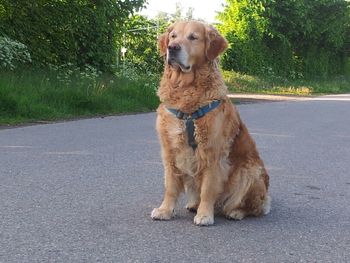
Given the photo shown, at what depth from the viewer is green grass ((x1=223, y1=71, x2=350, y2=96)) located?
104 ft

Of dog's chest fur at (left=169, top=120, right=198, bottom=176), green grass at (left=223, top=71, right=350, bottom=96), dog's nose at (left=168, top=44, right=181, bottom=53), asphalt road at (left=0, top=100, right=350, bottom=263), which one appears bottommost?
green grass at (left=223, top=71, right=350, bottom=96)

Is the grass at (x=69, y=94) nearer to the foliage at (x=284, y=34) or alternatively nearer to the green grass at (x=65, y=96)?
the green grass at (x=65, y=96)

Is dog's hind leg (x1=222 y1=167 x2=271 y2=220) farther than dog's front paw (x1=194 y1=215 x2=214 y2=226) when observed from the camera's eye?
Yes

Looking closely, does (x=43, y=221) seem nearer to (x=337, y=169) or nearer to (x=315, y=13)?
(x=337, y=169)

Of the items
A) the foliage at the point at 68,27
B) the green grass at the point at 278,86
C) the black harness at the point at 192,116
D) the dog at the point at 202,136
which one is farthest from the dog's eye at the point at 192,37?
the green grass at the point at 278,86

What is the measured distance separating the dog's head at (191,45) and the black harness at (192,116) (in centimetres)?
36

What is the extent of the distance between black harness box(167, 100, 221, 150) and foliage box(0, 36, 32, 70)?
11.1 metres

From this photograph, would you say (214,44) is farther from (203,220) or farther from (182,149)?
(203,220)

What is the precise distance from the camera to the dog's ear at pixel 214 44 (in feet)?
16.4

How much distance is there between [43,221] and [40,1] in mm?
14643

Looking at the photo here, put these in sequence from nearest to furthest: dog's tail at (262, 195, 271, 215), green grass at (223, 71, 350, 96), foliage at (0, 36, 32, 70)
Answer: dog's tail at (262, 195, 271, 215) < foliage at (0, 36, 32, 70) < green grass at (223, 71, 350, 96)

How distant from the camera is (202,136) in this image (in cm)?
482

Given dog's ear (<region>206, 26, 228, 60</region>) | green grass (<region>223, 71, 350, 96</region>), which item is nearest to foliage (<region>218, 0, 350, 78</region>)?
green grass (<region>223, 71, 350, 96</region>)

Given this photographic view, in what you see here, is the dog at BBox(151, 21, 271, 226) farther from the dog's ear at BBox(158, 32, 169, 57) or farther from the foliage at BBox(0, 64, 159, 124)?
the foliage at BBox(0, 64, 159, 124)
